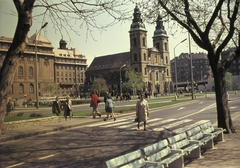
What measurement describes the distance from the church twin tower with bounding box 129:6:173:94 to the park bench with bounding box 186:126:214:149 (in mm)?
92604

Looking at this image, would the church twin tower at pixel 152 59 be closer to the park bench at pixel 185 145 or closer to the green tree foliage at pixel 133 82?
the green tree foliage at pixel 133 82

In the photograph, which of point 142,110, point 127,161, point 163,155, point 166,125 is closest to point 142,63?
point 166,125

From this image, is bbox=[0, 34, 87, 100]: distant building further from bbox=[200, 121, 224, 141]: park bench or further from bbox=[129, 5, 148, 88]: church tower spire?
bbox=[129, 5, 148, 88]: church tower spire

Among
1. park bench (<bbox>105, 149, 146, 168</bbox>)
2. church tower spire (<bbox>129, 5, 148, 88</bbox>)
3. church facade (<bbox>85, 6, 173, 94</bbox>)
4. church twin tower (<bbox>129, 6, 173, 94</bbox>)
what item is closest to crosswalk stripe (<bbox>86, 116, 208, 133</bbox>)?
park bench (<bbox>105, 149, 146, 168</bbox>)

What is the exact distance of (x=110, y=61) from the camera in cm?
13350

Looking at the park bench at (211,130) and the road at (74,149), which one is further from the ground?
the park bench at (211,130)

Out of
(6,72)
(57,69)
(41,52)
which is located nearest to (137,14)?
(6,72)

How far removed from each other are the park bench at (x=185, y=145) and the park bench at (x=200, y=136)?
22 centimetres

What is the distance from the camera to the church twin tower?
360 ft

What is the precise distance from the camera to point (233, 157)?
25.4 feet

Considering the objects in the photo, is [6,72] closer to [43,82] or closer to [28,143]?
[28,143]

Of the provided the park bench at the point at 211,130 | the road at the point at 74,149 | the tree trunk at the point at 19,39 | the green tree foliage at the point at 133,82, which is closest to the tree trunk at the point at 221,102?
the park bench at the point at 211,130

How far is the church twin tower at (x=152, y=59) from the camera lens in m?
Result: 110

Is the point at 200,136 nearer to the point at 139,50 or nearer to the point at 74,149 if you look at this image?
the point at 74,149
